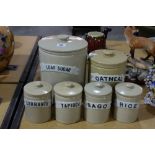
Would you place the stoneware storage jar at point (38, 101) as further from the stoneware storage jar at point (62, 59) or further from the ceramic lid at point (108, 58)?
the ceramic lid at point (108, 58)

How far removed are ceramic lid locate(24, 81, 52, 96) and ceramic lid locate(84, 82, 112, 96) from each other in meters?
0.12

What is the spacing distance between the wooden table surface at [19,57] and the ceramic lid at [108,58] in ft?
1.17

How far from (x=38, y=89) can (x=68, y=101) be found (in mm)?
102

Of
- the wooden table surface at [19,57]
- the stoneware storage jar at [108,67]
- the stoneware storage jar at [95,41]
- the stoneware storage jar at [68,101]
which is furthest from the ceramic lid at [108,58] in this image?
the wooden table surface at [19,57]

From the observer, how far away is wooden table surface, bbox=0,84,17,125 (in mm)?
1009

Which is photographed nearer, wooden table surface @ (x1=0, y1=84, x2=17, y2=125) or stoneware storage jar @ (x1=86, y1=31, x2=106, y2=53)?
wooden table surface @ (x1=0, y1=84, x2=17, y2=125)

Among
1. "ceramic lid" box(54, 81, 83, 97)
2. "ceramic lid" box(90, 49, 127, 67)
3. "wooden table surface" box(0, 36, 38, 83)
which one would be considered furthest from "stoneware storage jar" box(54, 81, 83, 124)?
"wooden table surface" box(0, 36, 38, 83)

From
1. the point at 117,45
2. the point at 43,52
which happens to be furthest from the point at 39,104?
the point at 117,45

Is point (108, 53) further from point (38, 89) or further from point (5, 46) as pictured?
point (5, 46)

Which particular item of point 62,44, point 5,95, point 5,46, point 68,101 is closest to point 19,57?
point 5,46

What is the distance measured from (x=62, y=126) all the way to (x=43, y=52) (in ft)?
0.80

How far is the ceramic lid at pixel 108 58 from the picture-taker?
98cm

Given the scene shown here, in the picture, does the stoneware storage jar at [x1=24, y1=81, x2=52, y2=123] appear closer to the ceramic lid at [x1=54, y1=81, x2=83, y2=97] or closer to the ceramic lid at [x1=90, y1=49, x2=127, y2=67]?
the ceramic lid at [x1=54, y1=81, x2=83, y2=97]

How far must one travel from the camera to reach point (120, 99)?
950 millimetres
